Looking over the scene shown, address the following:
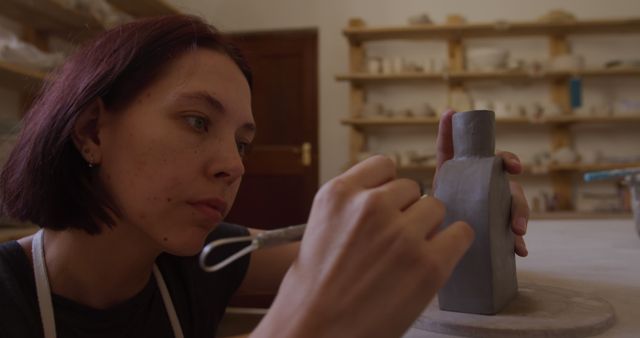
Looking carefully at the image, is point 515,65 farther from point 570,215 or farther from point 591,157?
point 570,215

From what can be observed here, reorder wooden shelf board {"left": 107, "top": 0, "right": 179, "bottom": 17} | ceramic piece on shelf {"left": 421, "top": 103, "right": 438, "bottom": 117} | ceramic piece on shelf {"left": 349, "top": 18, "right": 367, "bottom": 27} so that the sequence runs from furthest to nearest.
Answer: ceramic piece on shelf {"left": 349, "top": 18, "right": 367, "bottom": 27} → ceramic piece on shelf {"left": 421, "top": 103, "right": 438, "bottom": 117} → wooden shelf board {"left": 107, "top": 0, "right": 179, "bottom": 17}

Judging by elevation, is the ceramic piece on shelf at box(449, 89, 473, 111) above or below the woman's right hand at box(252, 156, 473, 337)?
above

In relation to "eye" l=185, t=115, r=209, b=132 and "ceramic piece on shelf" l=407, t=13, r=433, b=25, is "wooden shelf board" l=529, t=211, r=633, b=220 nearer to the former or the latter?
"ceramic piece on shelf" l=407, t=13, r=433, b=25

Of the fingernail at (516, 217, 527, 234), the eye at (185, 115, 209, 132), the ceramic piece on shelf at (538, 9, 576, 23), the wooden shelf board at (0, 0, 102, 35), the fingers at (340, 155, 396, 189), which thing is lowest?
the fingernail at (516, 217, 527, 234)

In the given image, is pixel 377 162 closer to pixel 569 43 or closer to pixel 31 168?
pixel 31 168

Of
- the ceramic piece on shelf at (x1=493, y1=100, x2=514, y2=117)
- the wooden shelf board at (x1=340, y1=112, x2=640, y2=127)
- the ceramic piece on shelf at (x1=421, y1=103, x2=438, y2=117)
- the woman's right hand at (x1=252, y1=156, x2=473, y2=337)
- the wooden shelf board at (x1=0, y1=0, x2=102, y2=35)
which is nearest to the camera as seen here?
the woman's right hand at (x1=252, y1=156, x2=473, y2=337)

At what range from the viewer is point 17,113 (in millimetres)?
2752

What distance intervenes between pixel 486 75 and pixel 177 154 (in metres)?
3.04

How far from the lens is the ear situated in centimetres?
80

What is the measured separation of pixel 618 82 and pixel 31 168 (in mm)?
3769

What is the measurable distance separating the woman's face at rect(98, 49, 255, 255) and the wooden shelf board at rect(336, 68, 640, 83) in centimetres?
278

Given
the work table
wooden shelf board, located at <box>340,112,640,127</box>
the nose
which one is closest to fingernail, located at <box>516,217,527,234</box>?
the work table

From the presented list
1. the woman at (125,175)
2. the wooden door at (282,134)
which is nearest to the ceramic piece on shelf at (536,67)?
the wooden door at (282,134)

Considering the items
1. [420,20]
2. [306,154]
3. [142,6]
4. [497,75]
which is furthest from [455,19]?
[142,6]
